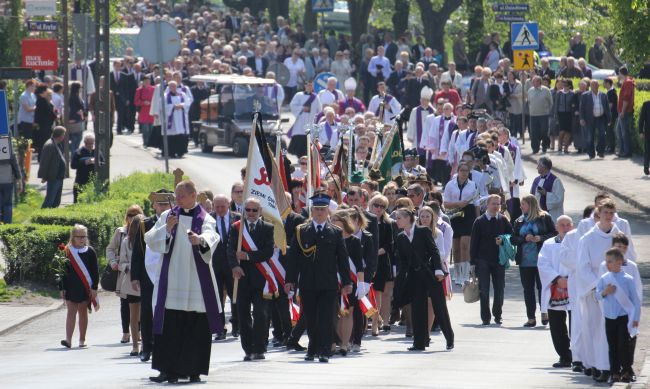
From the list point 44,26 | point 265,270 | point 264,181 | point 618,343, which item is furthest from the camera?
point 44,26

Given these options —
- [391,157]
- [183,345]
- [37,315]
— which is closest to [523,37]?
[391,157]

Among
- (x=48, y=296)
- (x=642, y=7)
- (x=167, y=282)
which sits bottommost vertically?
(x=48, y=296)

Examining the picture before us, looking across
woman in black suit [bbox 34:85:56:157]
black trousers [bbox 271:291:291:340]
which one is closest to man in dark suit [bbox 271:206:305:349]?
black trousers [bbox 271:291:291:340]

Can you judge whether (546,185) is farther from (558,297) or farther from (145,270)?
(145,270)

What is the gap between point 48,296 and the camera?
75.5 feet

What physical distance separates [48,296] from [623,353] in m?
9.40

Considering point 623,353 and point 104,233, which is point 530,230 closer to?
point 623,353

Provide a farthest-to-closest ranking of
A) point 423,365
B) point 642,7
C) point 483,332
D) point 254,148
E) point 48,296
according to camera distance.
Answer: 1. point 642,7
2. point 48,296
3. point 483,332
4. point 254,148
5. point 423,365

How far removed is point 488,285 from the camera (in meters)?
21.2

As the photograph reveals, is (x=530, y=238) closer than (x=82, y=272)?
No

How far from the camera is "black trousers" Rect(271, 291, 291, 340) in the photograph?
62.4ft

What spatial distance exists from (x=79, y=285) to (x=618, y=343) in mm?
6540

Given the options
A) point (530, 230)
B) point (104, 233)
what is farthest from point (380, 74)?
point (530, 230)

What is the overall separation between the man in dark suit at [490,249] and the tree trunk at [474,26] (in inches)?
1305
